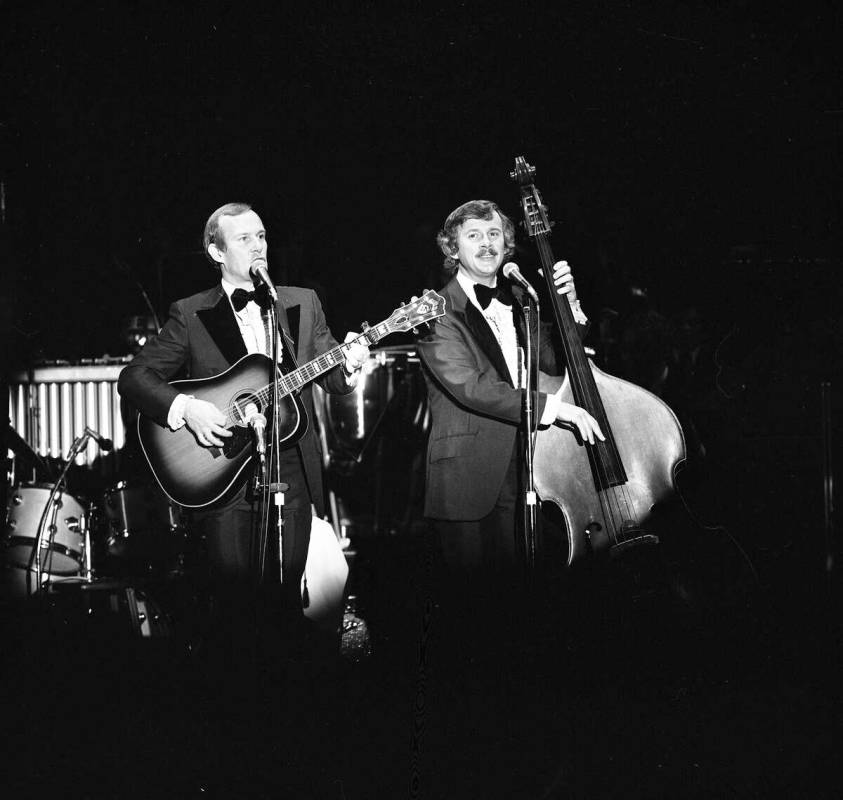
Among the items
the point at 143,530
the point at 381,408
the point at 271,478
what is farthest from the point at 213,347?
the point at 381,408

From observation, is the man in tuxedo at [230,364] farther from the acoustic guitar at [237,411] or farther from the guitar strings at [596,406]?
the guitar strings at [596,406]

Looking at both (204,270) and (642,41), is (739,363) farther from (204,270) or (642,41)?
(204,270)

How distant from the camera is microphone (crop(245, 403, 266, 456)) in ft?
11.6

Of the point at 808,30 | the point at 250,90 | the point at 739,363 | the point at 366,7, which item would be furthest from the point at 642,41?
the point at 250,90

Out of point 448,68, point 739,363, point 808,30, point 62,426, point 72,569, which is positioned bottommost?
point 72,569

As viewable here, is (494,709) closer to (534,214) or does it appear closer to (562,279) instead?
(562,279)

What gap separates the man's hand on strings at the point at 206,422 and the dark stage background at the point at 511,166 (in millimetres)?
1007

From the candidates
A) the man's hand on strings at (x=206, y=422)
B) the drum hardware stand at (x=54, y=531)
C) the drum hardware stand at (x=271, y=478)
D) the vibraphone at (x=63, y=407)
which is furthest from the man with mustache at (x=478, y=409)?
the vibraphone at (x=63, y=407)

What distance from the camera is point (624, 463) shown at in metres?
3.68

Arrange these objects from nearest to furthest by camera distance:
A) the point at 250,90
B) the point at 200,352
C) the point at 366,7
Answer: the point at 200,352
the point at 366,7
the point at 250,90

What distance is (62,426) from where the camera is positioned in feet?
22.5

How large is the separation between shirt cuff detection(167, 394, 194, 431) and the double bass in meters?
1.46

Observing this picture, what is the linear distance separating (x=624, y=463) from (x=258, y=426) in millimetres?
1443

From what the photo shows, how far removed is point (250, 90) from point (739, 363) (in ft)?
11.2
